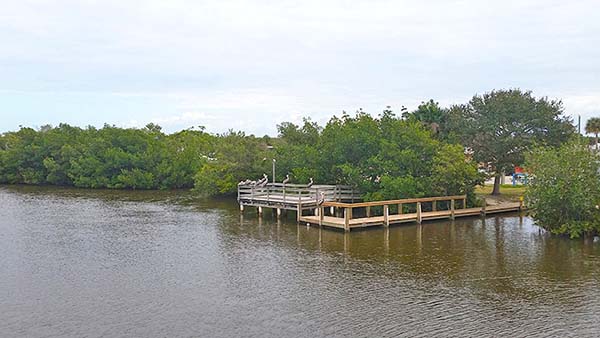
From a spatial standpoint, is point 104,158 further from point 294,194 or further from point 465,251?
point 465,251

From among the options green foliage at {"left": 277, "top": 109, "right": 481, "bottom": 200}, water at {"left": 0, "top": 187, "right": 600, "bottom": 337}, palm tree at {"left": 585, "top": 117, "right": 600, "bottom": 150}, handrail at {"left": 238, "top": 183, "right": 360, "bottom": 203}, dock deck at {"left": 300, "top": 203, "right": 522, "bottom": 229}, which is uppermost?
palm tree at {"left": 585, "top": 117, "right": 600, "bottom": 150}

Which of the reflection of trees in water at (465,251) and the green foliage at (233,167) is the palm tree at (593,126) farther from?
the green foliage at (233,167)

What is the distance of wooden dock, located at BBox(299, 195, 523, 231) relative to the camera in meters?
24.3

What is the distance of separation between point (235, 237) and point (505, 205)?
50.3ft

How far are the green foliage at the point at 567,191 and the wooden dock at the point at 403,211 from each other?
490 cm

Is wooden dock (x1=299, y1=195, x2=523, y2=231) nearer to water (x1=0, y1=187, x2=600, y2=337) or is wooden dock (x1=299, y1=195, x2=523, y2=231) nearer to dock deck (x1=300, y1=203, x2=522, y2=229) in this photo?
dock deck (x1=300, y1=203, x2=522, y2=229)

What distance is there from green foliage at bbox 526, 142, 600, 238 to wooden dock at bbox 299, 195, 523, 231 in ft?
16.1

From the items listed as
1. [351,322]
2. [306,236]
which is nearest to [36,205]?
[306,236]

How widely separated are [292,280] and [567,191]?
12.2 m

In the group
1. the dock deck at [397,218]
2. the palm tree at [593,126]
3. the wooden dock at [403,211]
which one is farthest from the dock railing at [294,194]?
the palm tree at [593,126]

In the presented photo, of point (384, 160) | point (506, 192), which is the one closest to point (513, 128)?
point (506, 192)

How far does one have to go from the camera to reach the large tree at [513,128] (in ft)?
107

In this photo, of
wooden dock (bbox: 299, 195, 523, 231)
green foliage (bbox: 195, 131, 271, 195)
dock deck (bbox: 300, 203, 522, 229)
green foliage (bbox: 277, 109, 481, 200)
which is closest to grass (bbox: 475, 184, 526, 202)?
wooden dock (bbox: 299, 195, 523, 231)

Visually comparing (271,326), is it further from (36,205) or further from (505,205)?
(36,205)
